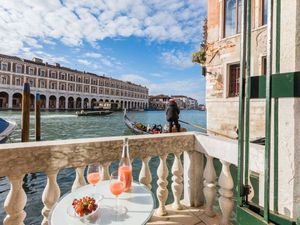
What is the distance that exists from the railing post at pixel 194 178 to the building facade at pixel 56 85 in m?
40.3

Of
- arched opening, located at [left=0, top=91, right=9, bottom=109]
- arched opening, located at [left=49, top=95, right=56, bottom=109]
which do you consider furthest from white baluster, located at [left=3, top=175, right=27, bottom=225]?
arched opening, located at [left=49, top=95, right=56, bottom=109]

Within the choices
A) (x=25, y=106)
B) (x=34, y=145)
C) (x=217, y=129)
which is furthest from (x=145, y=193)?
(x=217, y=129)

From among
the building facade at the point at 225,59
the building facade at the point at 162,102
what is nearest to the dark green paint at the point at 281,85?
the building facade at the point at 225,59

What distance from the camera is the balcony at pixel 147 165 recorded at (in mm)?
1551

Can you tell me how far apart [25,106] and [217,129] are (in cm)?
799

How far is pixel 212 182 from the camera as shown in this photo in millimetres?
2229

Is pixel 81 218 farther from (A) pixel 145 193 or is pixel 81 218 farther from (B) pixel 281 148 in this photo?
(B) pixel 281 148

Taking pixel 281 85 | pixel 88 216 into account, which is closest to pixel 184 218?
pixel 88 216

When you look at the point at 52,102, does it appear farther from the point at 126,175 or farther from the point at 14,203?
the point at 126,175

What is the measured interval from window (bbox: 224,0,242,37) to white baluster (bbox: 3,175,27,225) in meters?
9.50

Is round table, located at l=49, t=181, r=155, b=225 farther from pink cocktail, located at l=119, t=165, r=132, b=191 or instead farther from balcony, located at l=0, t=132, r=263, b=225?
balcony, located at l=0, t=132, r=263, b=225

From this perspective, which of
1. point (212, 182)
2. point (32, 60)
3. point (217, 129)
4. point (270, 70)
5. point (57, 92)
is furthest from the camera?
point (57, 92)

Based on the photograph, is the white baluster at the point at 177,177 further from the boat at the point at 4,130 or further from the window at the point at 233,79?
the boat at the point at 4,130

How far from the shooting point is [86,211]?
1212mm
